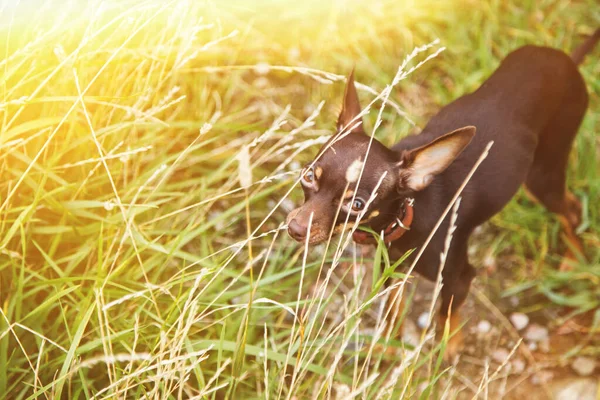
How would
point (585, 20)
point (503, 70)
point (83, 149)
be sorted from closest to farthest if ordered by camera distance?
point (83, 149)
point (503, 70)
point (585, 20)

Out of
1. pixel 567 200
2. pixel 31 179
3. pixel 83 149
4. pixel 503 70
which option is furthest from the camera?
pixel 567 200

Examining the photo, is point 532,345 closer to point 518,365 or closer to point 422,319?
point 518,365

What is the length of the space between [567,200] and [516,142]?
2.63 feet

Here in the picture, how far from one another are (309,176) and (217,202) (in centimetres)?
130

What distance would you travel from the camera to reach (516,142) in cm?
297

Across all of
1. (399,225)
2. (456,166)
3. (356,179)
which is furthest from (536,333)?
(356,179)

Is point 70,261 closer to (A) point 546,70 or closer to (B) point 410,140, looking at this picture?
(B) point 410,140

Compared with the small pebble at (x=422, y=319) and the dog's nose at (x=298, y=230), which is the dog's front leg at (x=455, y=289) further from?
the dog's nose at (x=298, y=230)

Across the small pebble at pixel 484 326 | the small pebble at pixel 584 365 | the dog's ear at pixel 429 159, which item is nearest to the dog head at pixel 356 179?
the dog's ear at pixel 429 159

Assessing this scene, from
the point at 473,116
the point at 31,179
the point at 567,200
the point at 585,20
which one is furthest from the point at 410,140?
the point at 585,20

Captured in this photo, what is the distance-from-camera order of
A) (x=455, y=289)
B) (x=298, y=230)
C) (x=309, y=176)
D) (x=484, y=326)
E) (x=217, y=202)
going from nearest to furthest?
(x=298, y=230) < (x=309, y=176) < (x=455, y=289) < (x=484, y=326) < (x=217, y=202)

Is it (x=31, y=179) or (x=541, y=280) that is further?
(x=541, y=280)

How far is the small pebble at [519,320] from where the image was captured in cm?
346

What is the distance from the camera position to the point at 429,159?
8.34 ft
